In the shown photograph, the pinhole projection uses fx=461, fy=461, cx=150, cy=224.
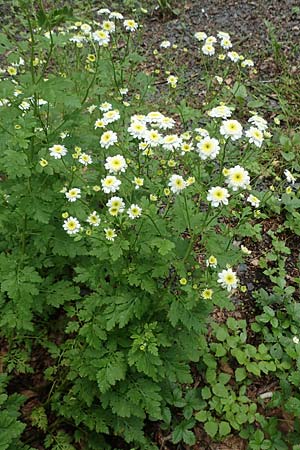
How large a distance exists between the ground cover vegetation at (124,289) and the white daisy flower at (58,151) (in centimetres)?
1

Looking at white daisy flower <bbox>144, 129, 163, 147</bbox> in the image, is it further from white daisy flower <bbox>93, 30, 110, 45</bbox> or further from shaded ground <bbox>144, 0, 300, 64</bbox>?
shaded ground <bbox>144, 0, 300, 64</bbox>

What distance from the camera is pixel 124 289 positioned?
2.28 metres

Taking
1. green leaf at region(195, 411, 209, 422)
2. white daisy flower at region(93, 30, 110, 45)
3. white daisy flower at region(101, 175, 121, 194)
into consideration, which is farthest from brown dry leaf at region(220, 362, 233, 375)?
white daisy flower at region(93, 30, 110, 45)

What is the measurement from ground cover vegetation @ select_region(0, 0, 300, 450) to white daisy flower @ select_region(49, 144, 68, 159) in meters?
0.01

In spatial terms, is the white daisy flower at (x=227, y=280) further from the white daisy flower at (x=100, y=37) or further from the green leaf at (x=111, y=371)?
the white daisy flower at (x=100, y=37)

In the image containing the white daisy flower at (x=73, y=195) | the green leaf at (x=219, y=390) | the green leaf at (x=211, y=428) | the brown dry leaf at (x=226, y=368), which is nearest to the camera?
the white daisy flower at (x=73, y=195)

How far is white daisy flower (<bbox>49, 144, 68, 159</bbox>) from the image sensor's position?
2.29m

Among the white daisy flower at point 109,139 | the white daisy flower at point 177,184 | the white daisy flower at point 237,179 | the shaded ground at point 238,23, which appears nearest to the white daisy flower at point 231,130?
the white daisy flower at point 237,179

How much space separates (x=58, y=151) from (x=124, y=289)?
0.76 m

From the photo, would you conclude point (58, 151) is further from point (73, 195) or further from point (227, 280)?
point (227, 280)

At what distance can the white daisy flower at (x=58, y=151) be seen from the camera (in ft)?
7.52

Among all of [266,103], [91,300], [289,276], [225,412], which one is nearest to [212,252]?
[91,300]

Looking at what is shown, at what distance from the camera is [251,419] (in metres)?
2.62

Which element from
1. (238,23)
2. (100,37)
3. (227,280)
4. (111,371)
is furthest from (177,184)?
(238,23)
